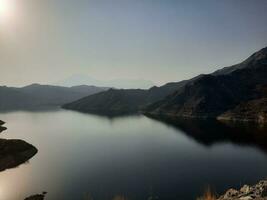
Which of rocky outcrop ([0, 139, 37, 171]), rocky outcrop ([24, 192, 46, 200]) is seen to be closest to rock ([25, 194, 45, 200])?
rocky outcrop ([24, 192, 46, 200])

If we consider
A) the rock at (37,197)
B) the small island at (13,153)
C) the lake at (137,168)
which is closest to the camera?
the rock at (37,197)

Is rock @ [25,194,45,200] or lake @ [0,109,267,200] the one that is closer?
rock @ [25,194,45,200]

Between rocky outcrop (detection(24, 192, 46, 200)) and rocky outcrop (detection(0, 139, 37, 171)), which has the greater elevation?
rocky outcrop (detection(0, 139, 37, 171))

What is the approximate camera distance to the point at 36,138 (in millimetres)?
169125

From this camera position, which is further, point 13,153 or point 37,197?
point 13,153

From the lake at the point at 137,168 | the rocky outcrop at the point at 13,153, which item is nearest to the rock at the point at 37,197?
the lake at the point at 137,168

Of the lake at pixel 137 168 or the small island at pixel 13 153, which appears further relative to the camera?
the small island at pixel 13 153

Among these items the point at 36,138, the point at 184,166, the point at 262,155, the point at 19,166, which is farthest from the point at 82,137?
the point at 262,155

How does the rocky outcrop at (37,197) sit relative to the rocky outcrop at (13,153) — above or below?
below

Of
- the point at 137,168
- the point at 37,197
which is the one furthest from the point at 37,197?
the point at 137,168

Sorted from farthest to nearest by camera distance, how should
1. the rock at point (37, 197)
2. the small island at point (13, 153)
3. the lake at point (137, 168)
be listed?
the small island at point (13, 153), the lake at point (137, 168), the rock at point (37, 197)

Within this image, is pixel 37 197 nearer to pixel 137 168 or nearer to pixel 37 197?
pixel 37 197

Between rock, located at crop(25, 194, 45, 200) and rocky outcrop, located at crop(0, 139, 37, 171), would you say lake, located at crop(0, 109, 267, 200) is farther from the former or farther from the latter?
rocky outcrop, located at crop(0, 139, 37, 171)

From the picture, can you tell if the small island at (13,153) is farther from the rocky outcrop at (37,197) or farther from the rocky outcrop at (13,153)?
A: the rocky outcrop at (37,197)
